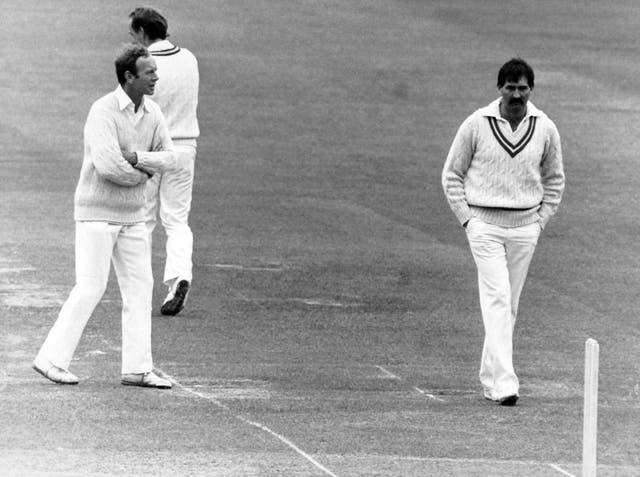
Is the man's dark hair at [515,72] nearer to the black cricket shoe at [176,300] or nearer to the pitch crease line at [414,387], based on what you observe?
the pitch crease line at [414,387]

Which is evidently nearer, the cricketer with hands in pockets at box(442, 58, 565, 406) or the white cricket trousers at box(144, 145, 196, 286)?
Answer: the cricketer with hands in pockets at box(442, 58, 565, 406)

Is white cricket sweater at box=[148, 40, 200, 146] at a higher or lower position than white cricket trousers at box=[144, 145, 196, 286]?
higher

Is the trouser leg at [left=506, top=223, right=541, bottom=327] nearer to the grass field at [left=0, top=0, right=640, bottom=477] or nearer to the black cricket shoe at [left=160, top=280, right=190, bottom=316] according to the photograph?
the grass field at [left=0, top=0, right=640, bottom=477]

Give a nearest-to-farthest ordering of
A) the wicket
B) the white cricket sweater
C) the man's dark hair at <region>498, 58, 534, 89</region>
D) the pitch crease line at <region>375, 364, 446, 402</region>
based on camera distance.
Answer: the wicket → the pitch crease line at <region>375, 364, 446, 402</region> → the man's dark hair at <region>498, 58, 534, 89</region> → the white cricket sweater

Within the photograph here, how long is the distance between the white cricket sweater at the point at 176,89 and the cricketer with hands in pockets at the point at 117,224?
2613 millimetres

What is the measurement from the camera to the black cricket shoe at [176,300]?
43.1 ft

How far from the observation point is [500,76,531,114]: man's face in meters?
10.8

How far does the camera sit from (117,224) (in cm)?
1076

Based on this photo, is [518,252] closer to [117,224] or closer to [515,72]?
[515,72]

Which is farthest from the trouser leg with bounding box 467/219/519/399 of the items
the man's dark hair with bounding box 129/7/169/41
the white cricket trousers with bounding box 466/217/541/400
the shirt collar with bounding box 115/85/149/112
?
the man's dark hair with bounding box 129/7/169/41

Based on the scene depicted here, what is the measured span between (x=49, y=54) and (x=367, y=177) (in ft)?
26.3

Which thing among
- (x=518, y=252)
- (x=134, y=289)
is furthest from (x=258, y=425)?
(x=518, y=252)

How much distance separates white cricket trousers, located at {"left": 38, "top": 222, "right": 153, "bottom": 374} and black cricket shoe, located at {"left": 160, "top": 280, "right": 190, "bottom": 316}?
223cm

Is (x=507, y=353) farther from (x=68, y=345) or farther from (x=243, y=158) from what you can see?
(x=243, y=158)
